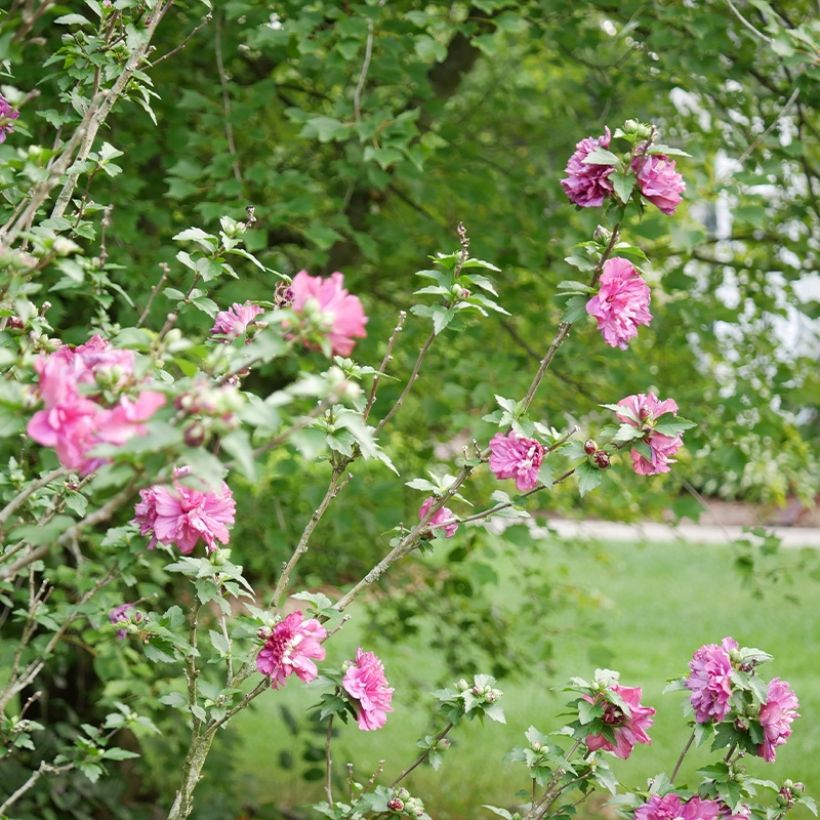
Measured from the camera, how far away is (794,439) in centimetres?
425

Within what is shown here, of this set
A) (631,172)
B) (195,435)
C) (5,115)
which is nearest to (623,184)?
(631,172)

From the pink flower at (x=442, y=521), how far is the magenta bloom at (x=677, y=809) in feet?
1.92

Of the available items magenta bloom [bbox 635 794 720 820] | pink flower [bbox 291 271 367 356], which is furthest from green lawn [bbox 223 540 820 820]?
pink flower [bbox 291 271 367 356]

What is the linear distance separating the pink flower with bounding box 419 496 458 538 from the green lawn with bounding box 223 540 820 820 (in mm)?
1294

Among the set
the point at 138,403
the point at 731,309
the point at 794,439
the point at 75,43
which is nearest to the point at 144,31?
the point at 75,43

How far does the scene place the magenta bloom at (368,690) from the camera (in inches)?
74.8

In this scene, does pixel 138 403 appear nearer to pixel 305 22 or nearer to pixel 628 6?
pixel 305 22

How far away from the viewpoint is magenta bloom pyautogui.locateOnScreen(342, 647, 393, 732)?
6.23 ft

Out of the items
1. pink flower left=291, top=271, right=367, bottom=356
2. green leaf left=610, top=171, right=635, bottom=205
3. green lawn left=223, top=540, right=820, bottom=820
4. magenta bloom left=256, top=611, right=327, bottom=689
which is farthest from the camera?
green lawn left=223, top=540, right=820, bottom=820

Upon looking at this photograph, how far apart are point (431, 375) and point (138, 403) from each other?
2701mm

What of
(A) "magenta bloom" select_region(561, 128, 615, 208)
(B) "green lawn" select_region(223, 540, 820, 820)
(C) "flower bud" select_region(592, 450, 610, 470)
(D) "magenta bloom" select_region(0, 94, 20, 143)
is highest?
(A) "magenta bloom" select_region(561, 128, 615, 208)

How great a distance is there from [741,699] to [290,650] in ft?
2.51

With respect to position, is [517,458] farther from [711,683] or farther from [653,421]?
[711,683]

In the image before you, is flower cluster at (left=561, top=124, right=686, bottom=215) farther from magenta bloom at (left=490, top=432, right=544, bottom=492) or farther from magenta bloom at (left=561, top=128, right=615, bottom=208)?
magenta bloom at (left=490, top=432, right=544, bottom=492)
